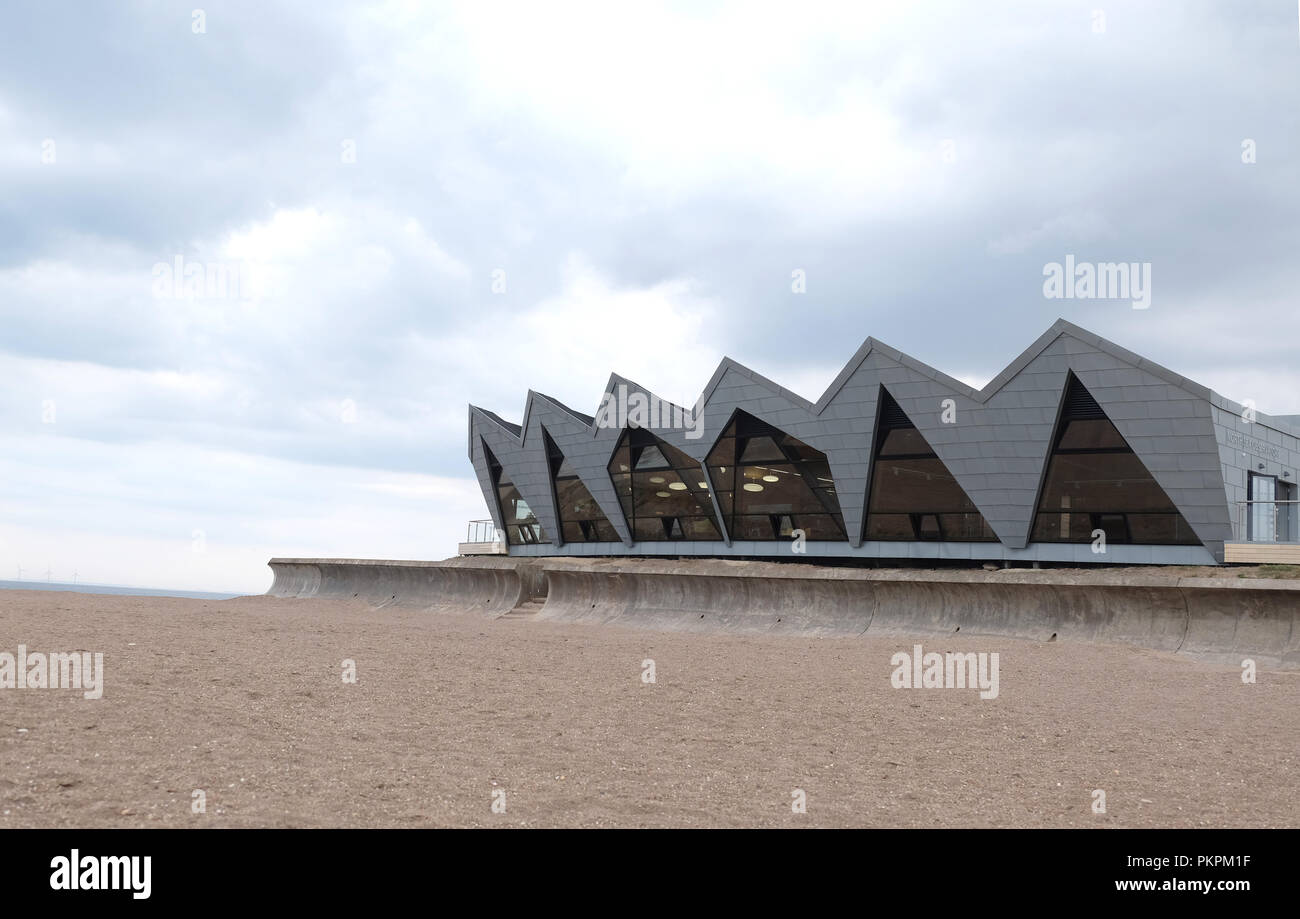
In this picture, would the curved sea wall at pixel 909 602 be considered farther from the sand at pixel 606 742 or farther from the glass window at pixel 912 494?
the glass window at pixel 912 494

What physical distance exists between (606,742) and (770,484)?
25567 millimetres

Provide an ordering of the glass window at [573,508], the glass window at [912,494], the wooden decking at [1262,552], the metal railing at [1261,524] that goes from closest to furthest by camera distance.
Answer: the wooden decking at [1262,552] < the metal railing at [1261,524] < the glass window at [912,494] < the glass window at [573,508]

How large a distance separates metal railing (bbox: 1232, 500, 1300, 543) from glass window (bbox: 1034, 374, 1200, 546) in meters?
1.24

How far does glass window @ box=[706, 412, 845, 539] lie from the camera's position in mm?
31750

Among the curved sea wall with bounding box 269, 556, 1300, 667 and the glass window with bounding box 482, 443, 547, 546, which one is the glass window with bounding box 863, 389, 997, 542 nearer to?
the curved sea wall with bounding box 269, 556, 1300, 667

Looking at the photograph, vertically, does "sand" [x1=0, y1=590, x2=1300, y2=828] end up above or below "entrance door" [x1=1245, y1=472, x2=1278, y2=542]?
below

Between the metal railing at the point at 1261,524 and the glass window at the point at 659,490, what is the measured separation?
17.7 m

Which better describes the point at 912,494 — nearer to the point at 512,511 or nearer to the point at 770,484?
the point at 770,484

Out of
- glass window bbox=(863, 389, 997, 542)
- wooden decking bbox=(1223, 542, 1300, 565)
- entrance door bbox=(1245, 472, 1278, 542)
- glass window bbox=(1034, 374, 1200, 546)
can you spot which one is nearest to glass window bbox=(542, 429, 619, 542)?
glass window bbox=(863, 389, 997, 542)

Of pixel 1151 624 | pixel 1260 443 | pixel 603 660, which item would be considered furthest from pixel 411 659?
pixel 1260 443

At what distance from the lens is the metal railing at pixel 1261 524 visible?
80.4 ft

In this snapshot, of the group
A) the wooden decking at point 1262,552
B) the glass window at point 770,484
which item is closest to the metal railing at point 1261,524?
the wooden decking at point 1262,552

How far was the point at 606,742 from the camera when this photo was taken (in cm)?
820
